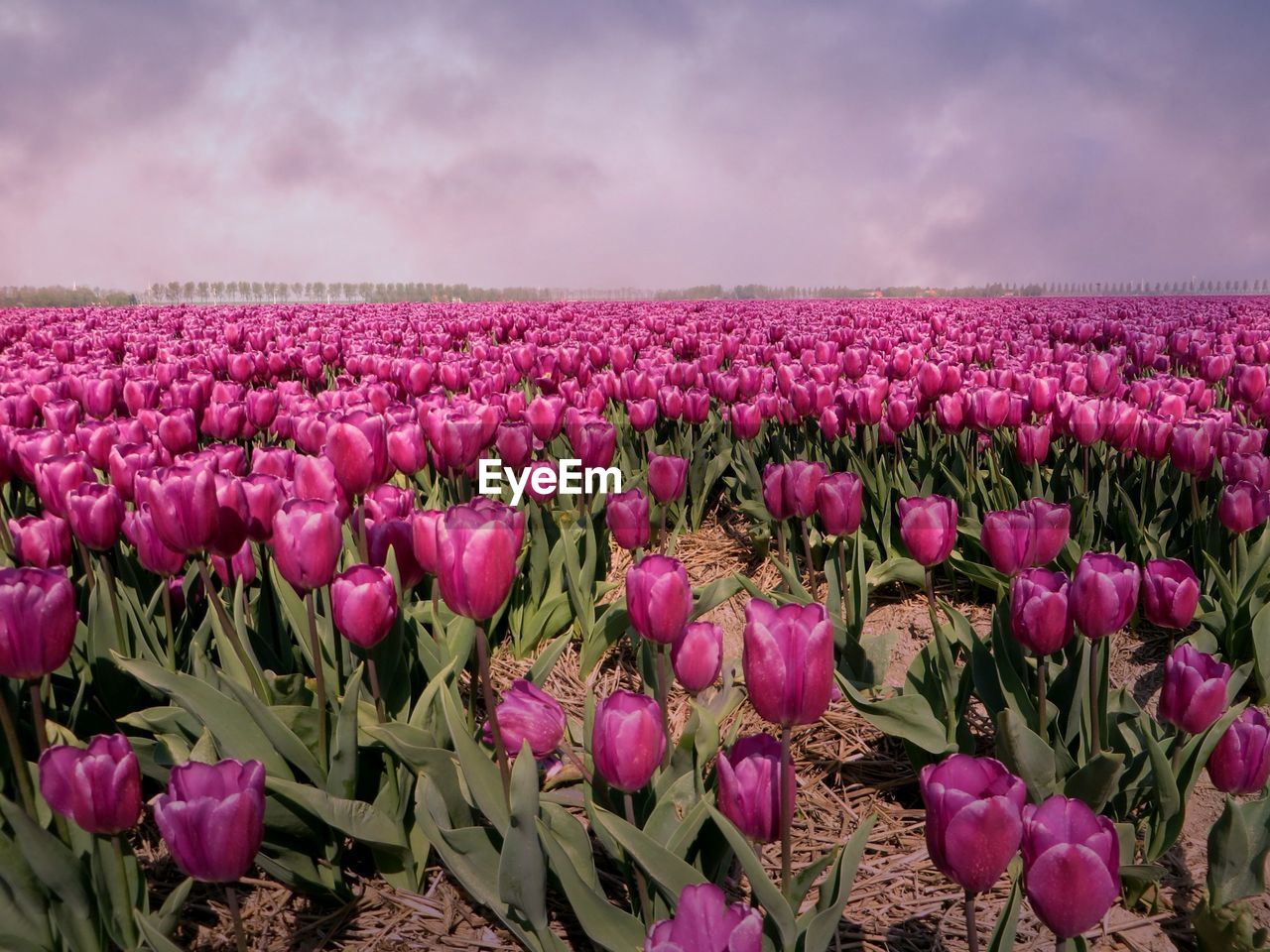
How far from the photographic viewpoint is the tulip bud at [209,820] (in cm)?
128

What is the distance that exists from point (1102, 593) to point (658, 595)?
0.89 meters

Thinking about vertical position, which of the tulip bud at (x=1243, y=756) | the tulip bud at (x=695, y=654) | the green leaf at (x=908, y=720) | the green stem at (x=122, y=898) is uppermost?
the tulip bud at (x=695, y=654)

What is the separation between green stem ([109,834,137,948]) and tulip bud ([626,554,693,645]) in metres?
1.02

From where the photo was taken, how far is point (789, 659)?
1366 millimetres

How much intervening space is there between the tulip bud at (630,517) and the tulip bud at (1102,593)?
1.31 metres

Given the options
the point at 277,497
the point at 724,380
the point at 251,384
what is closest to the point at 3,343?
the point at 251,384

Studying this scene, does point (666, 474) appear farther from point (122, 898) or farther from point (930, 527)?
point (122, 898)

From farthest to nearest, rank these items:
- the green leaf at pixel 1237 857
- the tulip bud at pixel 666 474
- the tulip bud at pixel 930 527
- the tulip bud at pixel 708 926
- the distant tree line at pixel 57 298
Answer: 1. the distant tree line at pixel 57 298
2. the tulip bud at pixel 666 474
3. the tulip bud at pixel 930 527
4. the green leaf at pixel 1237 857
5. the tulip bud at pixel 708 926

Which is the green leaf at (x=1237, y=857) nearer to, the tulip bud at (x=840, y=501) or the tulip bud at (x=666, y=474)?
the tulip bud at (x=840, y=501)

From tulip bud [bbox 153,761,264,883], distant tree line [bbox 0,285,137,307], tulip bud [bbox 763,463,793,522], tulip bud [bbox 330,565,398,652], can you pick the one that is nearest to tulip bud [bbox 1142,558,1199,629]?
tulip bud [bbox 763,463,793,522]

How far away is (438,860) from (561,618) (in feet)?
4.25

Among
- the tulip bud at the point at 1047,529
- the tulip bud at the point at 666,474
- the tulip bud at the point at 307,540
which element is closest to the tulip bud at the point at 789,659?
the tulip bud at the point at 307,540

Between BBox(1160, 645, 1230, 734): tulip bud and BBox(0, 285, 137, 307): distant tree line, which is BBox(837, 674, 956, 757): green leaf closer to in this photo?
BBox(1160, 645, 1230, 734): tulip bud

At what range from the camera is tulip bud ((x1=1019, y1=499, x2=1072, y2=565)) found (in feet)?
7.28
